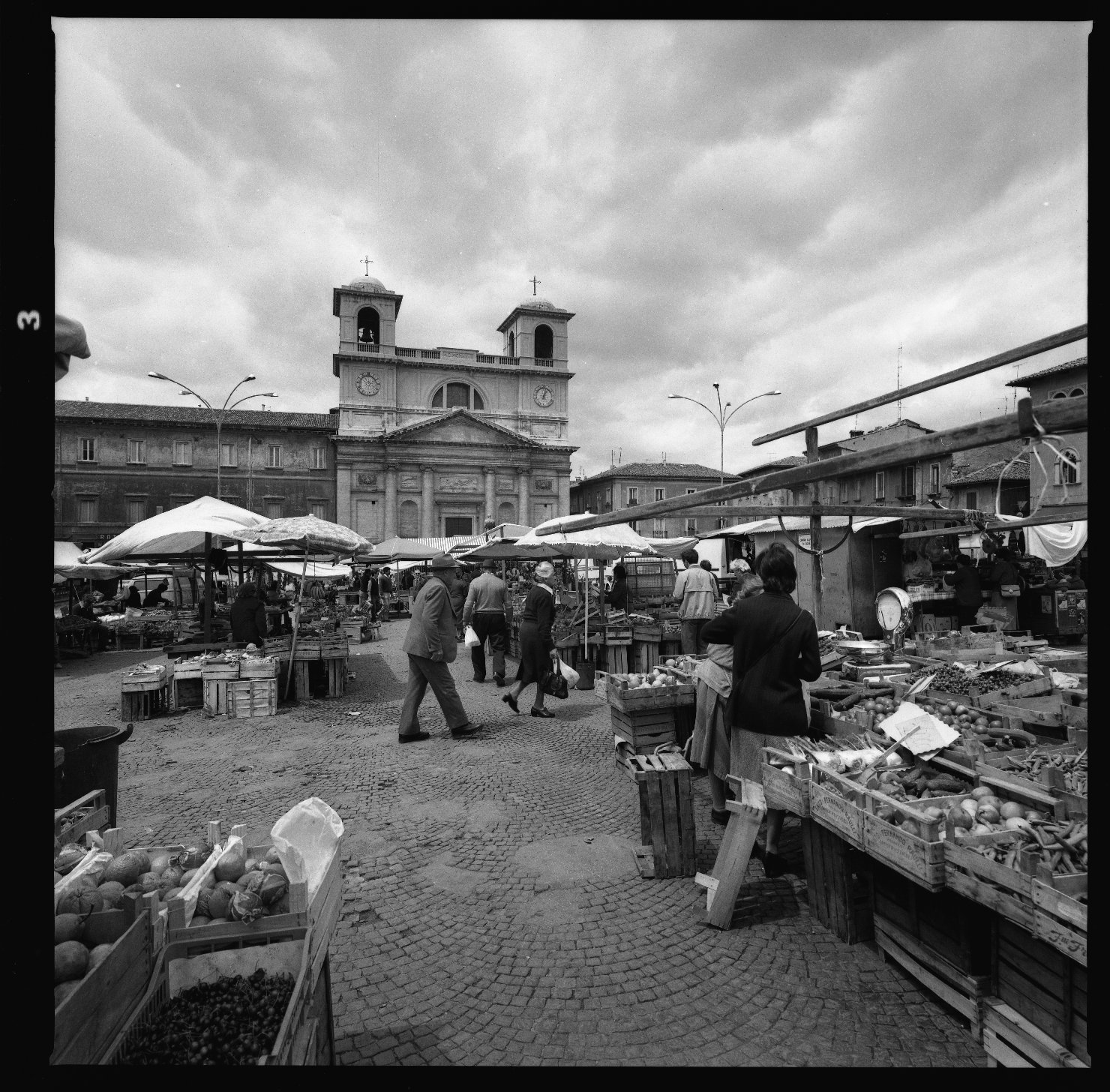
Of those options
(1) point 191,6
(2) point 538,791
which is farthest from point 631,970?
(1) point 191,6

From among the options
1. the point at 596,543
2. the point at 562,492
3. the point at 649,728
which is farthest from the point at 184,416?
the point at 649,728

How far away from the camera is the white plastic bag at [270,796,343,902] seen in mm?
2471

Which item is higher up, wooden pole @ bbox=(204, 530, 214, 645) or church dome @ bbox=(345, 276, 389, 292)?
church dome @ bbox=(345, 276, 389, 292)

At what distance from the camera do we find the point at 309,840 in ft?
9.00

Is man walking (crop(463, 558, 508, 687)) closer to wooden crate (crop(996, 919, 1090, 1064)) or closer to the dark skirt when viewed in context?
the dark skirt

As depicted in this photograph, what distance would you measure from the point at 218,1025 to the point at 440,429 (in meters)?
47.9

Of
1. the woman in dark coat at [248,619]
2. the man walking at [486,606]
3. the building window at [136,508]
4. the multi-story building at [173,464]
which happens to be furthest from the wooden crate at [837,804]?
the building window at [136,508]

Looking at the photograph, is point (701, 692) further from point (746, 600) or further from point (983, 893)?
point (983, 893)

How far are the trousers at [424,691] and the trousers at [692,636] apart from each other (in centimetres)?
414

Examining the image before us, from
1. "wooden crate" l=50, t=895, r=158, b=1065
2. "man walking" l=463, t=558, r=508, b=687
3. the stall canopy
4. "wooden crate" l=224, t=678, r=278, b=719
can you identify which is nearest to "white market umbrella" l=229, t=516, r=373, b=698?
the stall canopy

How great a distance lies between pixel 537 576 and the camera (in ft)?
31.5

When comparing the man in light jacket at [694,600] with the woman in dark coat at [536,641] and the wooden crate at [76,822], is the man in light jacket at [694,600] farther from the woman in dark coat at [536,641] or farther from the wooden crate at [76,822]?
the wooden crate at [76,822]

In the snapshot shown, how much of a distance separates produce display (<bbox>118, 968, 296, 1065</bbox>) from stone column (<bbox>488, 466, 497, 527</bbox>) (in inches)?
1825

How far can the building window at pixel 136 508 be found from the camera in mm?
44500
